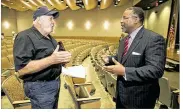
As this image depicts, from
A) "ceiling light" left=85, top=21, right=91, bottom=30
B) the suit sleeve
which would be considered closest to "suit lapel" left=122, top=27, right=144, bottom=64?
the suit sleeve

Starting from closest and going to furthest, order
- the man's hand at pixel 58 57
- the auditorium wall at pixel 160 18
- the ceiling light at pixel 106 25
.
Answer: the man's hand at pixel 58 57
the auditorium wall at pixel 160 18
the ceiling light at pixel 106 25

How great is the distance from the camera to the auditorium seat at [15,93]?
2.12 metres

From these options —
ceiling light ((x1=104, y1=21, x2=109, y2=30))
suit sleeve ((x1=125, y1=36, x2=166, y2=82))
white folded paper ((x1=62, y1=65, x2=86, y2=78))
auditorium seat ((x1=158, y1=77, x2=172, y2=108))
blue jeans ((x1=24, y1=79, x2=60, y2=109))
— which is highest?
ceiling light ((x1=104, y1=21, x2=109, y2=30))

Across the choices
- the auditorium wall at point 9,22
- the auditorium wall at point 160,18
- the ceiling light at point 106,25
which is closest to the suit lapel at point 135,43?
the auditorium wall at point 160,18

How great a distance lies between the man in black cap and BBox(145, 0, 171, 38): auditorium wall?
10.8 m

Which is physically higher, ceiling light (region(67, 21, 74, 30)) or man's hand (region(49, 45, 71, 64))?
ceiling light (region(67, 21, 74, 30))

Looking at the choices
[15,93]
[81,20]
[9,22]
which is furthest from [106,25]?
[15,93]

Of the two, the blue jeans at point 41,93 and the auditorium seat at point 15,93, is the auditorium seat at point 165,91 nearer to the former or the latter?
the blue jeans at point 41,93

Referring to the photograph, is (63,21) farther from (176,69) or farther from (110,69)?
(110,69)

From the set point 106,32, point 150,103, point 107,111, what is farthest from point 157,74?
point 106,32

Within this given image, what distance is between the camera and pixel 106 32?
18.9m

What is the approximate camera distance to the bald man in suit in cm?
157

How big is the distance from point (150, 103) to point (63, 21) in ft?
60.0

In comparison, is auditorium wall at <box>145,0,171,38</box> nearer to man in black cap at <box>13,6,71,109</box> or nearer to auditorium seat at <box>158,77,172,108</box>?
auditorium seat at <box>158,77,172,108</box>
